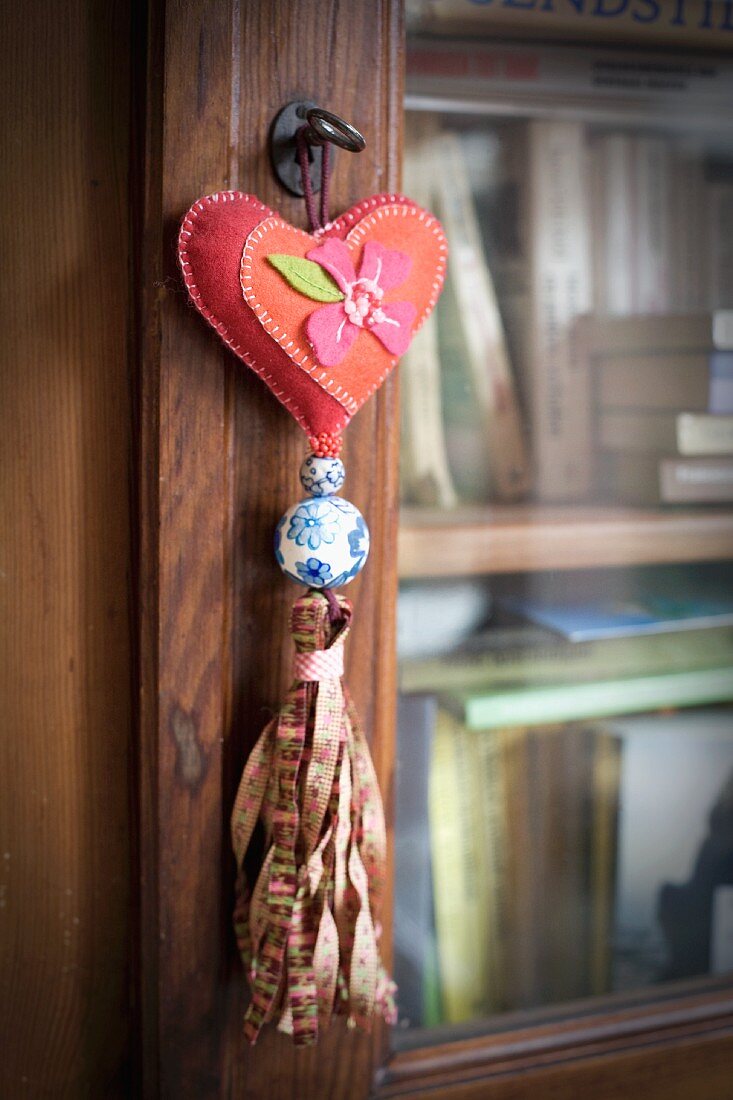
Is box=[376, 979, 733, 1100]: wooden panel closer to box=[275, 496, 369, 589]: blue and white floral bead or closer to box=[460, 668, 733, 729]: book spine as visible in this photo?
box=[460, 668, 733, 729]: book spine

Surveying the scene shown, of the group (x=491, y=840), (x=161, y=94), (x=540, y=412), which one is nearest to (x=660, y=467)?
(x=540, y=412)

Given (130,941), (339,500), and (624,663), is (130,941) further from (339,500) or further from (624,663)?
(624,663)

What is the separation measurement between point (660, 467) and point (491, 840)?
31 cm

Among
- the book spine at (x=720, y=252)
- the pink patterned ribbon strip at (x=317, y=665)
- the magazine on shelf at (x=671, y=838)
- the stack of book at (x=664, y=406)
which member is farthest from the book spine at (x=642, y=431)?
the pink patterned ribbon strip at (x=317, y=665)

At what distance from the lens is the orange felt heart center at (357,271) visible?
1.36 ft

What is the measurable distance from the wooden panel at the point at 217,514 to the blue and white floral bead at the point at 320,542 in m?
0.03

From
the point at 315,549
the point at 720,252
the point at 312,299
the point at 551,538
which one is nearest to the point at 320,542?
the point at 315,549

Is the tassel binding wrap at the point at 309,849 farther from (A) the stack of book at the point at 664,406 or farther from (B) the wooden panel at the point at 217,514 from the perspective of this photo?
(A) the stack of book at the point at 664,406

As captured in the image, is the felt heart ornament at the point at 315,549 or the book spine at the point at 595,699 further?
the book spine at the point at 595,699

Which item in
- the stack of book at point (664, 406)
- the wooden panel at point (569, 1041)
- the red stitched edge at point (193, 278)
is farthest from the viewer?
the stack of book at point (664, 406)

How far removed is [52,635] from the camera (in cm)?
47

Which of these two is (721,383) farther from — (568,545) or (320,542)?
(320,542)

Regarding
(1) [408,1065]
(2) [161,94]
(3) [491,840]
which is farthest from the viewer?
(3) [491,840]

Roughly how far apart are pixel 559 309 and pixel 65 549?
39 cm
